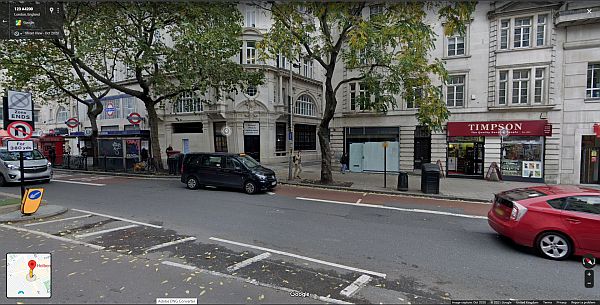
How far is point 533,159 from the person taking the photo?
49.2 feet

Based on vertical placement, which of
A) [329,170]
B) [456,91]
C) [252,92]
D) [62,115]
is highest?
[252,92]

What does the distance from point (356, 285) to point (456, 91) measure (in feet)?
52.5

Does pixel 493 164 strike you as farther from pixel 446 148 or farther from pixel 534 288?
pixel 534 288

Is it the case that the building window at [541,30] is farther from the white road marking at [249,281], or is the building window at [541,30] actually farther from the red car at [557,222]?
the white road marking at [249,281]

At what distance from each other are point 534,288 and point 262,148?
2045 cm

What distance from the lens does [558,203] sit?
17.4ft

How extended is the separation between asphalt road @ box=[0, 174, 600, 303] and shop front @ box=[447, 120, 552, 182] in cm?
760

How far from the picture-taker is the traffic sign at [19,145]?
24.2 ft

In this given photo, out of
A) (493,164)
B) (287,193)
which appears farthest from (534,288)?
(493,164)

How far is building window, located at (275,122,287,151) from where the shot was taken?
24.6 m

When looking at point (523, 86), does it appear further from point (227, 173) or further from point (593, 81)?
point (227, 173)

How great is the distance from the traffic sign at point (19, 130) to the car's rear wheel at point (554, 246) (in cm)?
1213

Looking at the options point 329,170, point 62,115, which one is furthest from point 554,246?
point 62,115

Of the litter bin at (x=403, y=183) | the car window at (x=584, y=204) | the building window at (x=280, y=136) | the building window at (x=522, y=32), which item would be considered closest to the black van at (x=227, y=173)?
the litter bin at (x=403, y=183)
